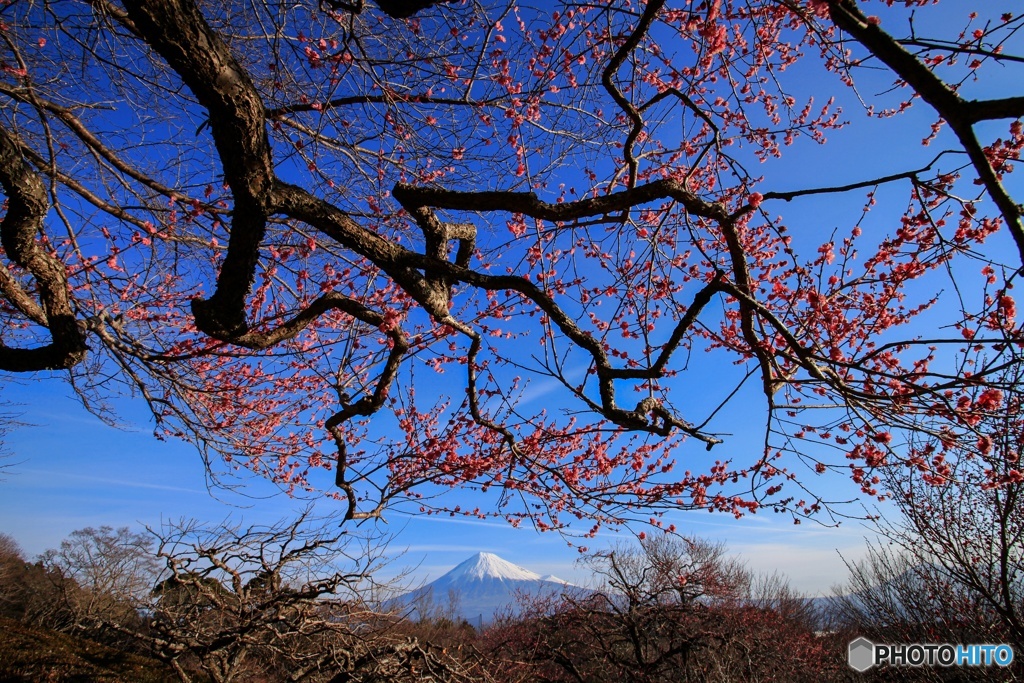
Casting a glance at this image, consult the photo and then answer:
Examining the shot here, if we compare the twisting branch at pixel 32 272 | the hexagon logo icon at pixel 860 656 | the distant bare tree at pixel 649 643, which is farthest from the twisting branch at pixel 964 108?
the hexagon logo icon at pixel 860 656

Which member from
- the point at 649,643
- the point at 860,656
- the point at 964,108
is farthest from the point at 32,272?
the point at 860,656

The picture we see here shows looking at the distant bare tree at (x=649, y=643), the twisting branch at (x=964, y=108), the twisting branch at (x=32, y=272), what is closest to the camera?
the twisting branch at (x=964, y=108)

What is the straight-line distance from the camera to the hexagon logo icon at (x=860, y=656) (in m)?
12.5

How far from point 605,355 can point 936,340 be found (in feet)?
5.50

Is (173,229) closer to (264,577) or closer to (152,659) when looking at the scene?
(264,577)

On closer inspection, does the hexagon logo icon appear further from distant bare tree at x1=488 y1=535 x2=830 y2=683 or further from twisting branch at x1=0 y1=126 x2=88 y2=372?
twisting branch at x1=0 y1=126 x2=88 y2=372

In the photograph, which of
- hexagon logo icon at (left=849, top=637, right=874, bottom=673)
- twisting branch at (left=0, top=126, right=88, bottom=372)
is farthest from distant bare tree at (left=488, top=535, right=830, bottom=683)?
twisting branch at (left=0, top=126, right=88, bottom=372)

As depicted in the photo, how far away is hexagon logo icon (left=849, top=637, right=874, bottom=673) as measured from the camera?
1251cm

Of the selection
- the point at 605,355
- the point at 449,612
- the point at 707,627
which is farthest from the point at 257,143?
the point at 449,612

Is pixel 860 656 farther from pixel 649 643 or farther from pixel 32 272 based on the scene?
pixel 32 272

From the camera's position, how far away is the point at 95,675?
4.20 metres

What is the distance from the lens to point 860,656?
13625 mm

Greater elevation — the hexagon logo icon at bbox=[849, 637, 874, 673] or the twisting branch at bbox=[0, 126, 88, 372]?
the twisting branch at bbox=[0, 126, 88, 372]

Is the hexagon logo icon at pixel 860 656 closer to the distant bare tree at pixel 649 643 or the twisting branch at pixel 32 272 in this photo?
the distant bare tree at pixel 649 643
